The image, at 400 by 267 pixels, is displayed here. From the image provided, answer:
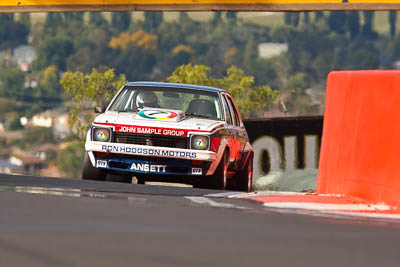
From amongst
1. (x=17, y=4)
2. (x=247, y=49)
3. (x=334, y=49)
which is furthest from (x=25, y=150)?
(x=17, y=4)

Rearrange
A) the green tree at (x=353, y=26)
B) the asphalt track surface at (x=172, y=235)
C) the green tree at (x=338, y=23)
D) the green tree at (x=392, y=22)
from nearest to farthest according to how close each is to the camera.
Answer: the asphalt track surface at (x=172, y=235) < the green tree at (x=392, y=22) < the green tree at (x=353, y=26) < the green tree at (x=338, y=23)

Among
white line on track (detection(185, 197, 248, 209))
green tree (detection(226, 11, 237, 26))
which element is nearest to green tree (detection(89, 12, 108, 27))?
green tree (detection(226, 11, 237, 26))

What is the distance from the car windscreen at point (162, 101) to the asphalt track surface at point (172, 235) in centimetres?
400

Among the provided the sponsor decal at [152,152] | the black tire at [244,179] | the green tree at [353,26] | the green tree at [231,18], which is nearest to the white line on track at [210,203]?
the sponsor decal at [152,152]

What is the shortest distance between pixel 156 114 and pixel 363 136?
3.97m

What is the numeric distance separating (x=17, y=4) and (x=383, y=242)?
718 inches

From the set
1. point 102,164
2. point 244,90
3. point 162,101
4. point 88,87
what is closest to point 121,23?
point 244,90

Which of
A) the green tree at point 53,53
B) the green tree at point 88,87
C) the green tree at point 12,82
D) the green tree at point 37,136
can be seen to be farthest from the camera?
the green tree at point 12,82

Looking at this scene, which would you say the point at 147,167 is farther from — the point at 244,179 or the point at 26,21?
the point at 26,21

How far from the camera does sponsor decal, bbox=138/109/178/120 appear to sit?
12.8m

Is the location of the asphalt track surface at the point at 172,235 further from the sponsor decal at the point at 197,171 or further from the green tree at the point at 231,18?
the green tree at the point at 231,18

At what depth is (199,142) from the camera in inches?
496

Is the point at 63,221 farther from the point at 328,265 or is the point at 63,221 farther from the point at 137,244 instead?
the point at 328,265

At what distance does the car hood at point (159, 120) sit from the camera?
12.6 metres
